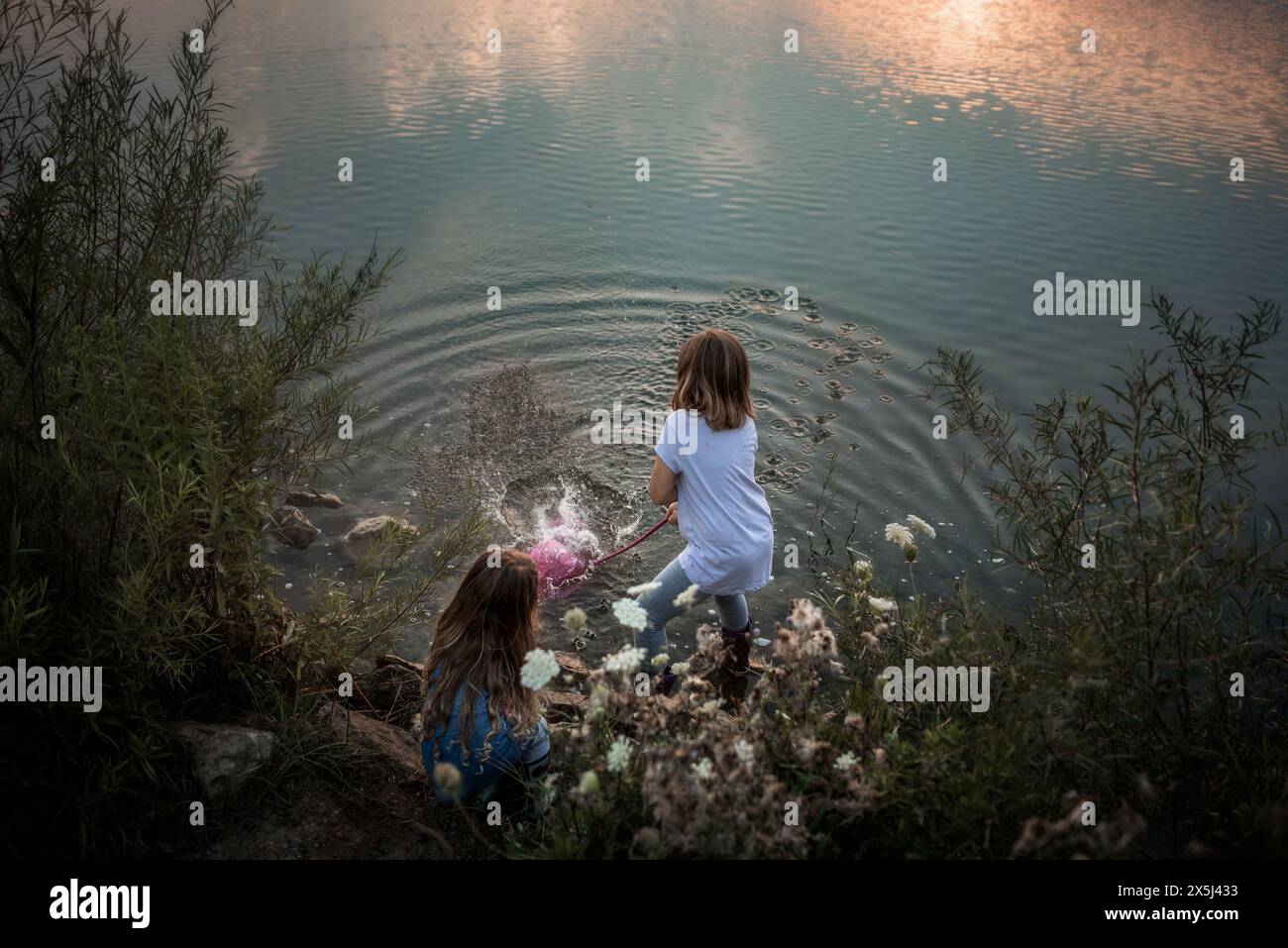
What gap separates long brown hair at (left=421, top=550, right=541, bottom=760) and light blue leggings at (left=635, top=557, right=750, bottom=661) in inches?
47.4

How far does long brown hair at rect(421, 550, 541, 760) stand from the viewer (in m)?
3.86

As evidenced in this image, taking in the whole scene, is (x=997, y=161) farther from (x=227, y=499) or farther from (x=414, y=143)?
(x=227, y=499)

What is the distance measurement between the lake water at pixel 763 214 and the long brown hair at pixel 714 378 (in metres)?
1.86

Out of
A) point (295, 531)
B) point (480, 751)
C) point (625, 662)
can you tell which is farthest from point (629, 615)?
point (295, 531)

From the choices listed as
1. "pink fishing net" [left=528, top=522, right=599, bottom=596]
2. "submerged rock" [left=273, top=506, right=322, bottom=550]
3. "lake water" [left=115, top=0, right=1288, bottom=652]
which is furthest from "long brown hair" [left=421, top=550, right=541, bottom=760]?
"submerged rock" [left=273, top=506, right=322, bottom=550]

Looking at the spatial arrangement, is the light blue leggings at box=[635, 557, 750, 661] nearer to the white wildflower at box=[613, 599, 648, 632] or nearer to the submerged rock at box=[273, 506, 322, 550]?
the white wildflower at box=[613, 599, 648, 632]

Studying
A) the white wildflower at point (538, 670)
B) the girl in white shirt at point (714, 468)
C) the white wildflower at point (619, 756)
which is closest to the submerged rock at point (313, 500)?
the girl in white shirt at point (714, 468)

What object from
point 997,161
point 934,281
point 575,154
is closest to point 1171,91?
point 997,161

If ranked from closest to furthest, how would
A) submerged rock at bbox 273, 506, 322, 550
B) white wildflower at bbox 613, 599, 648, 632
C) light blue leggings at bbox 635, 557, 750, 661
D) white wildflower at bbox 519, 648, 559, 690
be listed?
white wildflower at bbox 519, 648, 559, 690, white wildflower at bbox 613, 599, 648, 632, light blue leggings at bbox 635, 557, 750, 661, submerged rock at bbox 273, 506, 322, 550

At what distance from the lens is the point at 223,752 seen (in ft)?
12.7

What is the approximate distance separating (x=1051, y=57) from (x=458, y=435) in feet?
52.7

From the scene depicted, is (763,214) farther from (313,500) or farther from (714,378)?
(714,378)

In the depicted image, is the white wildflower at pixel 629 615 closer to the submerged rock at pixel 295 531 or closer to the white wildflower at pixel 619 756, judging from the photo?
the white wildflower at pixel 619 756

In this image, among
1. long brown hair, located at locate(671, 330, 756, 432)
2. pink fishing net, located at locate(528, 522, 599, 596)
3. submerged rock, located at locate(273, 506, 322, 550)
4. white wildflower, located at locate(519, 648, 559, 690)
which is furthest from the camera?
submerged rock, located at locate(273, 506, 322, 550)
